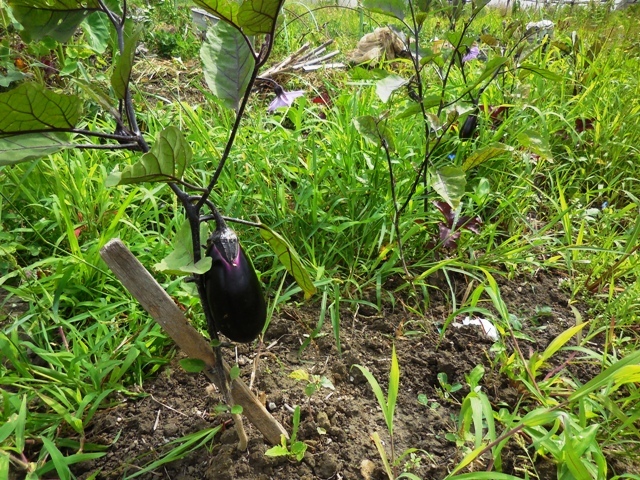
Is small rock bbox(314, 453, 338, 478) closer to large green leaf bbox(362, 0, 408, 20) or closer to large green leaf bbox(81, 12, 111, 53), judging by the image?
large green leaf bbox(81, 12, 111, 53)

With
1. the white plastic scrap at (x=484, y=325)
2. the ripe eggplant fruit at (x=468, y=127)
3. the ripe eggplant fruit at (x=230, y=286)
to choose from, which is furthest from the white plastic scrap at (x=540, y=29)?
the ripe eggplant fruit at (x=230, y=286)

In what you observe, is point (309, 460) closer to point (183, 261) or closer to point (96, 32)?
point (183, 261)

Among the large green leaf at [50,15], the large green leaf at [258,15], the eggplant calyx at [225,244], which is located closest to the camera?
the large green leaf at [258,15]

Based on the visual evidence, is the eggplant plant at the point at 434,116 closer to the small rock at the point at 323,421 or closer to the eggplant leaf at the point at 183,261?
the small rock at the point at 323,421

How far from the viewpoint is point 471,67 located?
8.69 ft

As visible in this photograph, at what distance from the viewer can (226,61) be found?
673 mm

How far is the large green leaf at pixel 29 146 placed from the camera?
1.80ft

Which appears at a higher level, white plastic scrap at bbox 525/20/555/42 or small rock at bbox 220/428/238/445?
white plastic scrap at bbox 525/20/555/42

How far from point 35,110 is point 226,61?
0.86 feet

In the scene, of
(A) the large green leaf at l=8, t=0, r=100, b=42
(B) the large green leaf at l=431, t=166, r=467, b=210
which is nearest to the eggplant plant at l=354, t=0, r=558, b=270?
(B) the large green leaf at l=431, t=166, r=467, b=210

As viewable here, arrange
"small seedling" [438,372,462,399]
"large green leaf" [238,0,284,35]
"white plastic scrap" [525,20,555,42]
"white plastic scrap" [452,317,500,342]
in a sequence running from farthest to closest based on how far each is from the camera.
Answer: "white plastic scrap" [525,20,555,42]
"white plastic scrap" [452,317,500,342]
"small seedling" [438,372,462,399]
"large green leaf" [238,0,284,35]

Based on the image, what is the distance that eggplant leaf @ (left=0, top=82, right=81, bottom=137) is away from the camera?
0.51 meters

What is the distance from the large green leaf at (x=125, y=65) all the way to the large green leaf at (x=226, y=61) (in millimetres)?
120

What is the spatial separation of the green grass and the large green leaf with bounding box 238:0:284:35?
84 centimetres
